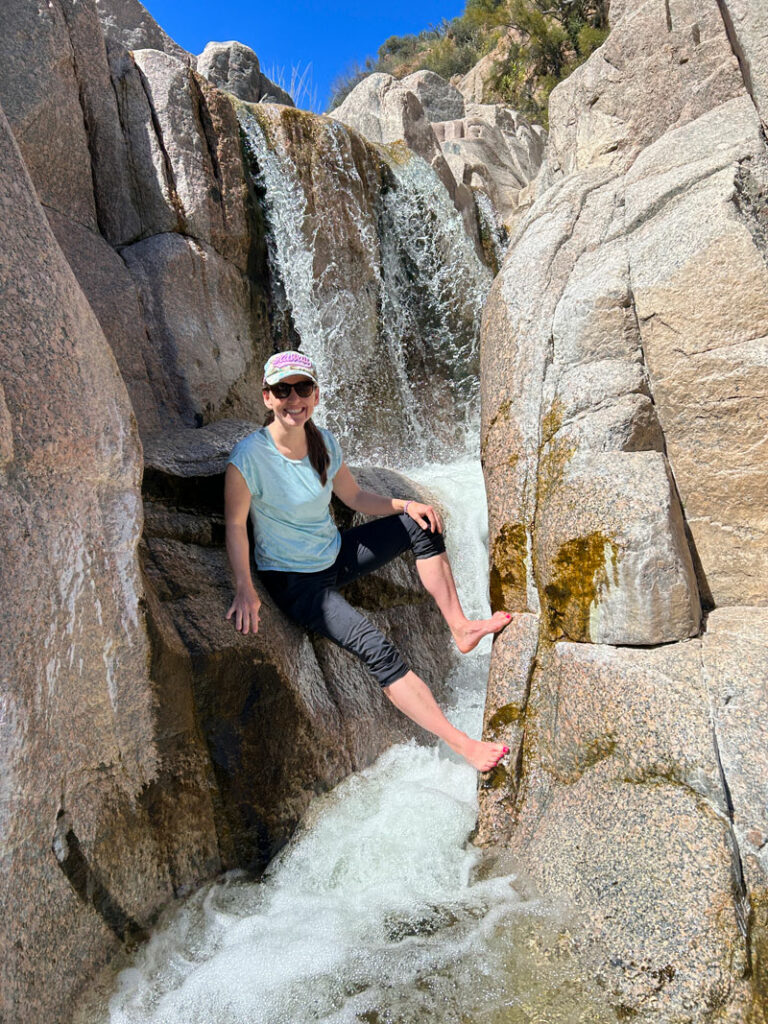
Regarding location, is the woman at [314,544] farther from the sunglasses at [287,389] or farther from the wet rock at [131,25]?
the wet rock at [131,25]

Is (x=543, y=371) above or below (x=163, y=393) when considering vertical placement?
below

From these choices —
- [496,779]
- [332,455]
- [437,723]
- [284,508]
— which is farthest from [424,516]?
[496,779]

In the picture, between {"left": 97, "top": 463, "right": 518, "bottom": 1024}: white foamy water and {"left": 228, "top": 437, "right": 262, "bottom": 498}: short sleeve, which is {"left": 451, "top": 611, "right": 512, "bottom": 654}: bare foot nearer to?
{"left": 97, "top": 463, "right": 518, "bottom": 1024}: white foamy water

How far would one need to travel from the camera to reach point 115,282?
5.21 m

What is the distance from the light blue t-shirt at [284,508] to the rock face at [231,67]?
37.1 feet

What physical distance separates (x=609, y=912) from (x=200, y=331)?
4585 millimetres

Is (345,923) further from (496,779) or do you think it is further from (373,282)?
(373,282)

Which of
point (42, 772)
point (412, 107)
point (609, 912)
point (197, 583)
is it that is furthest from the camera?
point (412, 107)

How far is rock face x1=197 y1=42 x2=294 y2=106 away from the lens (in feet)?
41.3

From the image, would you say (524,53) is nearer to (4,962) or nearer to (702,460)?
(702,460)

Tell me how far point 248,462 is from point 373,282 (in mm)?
4894

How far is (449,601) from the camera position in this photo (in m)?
3.97

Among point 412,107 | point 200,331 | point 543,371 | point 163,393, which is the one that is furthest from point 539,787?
point 412,107

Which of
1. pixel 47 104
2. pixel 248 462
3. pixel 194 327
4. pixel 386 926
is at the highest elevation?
pixel 47 104
